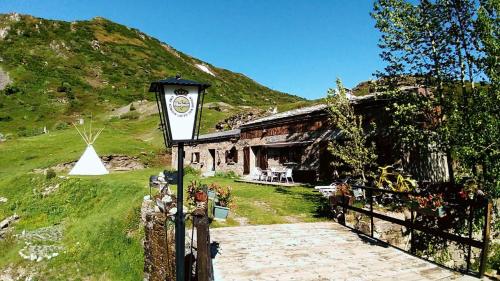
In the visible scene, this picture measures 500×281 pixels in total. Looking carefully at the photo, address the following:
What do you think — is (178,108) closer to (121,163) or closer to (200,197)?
(200,197)

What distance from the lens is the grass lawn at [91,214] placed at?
13.3 m

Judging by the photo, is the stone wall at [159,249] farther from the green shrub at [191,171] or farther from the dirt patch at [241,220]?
the green shrub at [191,171]

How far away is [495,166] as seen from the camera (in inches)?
387

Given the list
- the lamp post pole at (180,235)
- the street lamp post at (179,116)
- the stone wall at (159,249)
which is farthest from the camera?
the stone wall at (159,249)

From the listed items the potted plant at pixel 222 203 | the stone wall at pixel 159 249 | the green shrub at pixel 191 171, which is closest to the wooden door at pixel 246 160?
the green shrub at pixel 191 171

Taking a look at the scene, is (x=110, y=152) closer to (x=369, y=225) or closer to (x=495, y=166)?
(x=369, y=225)

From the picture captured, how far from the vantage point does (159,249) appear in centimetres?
929

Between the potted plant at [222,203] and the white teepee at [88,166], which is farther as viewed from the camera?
the white teepee at [88,166]

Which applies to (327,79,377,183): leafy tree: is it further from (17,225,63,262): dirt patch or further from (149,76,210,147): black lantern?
(17,225,63,262): dirt patch

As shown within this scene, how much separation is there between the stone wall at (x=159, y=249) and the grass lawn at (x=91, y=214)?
1905mm

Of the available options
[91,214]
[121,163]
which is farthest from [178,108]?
[121,163]

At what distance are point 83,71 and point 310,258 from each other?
7434 centimetres

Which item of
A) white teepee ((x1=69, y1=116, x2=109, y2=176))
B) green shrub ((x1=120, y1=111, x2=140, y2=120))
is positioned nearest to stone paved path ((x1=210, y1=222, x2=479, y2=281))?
→ white teepee ((x1=69, y1=116, x2=109, y2=176))

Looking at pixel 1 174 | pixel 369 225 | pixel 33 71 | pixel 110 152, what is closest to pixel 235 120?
pixel 110 152
